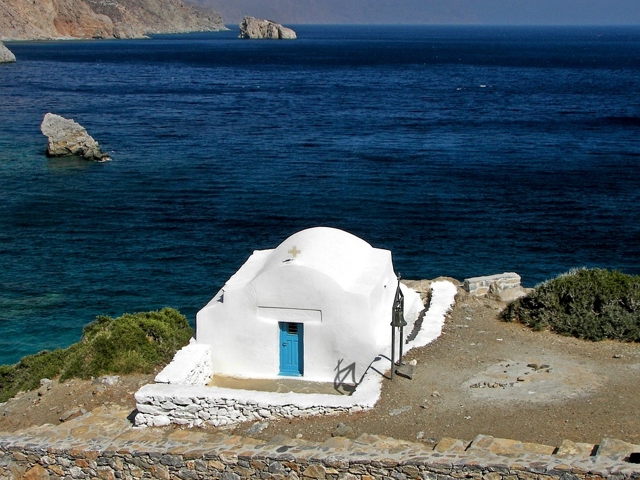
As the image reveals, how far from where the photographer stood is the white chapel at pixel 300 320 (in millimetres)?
15781

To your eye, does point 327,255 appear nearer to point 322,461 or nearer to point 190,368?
point 190,368

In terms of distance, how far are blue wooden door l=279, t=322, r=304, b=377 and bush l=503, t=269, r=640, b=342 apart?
17.1ft

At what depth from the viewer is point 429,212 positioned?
4112 centimetres

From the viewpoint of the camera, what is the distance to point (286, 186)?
46719mm

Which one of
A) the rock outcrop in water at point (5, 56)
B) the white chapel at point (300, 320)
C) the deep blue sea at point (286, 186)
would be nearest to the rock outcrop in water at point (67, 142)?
the deep blue sea at point (286, 186)

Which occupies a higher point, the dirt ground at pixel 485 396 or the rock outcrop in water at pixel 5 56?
the rock outcrop in water at pixel 5 56

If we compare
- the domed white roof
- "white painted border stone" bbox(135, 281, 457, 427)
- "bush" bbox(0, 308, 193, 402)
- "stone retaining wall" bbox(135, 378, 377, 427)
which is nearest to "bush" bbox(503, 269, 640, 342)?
the domed white roof

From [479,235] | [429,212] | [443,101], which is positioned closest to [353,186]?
[429,212]

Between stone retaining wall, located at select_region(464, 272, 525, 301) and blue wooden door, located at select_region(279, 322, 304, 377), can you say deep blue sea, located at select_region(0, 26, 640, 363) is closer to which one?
stone retaining wall, located at select_region(464, 272, 525, 301)

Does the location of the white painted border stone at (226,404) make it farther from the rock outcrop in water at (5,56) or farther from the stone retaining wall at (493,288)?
the rock outcrop in water at (5,56)

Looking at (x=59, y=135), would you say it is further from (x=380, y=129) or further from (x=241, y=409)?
(x=241, y=409)

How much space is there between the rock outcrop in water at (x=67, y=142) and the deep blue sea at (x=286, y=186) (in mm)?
1267

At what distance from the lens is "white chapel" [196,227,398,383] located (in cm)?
1578

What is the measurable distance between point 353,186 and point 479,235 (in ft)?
35.5
